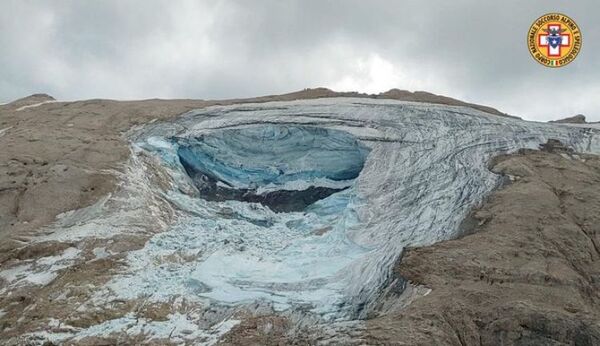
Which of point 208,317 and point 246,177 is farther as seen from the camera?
point 246,177

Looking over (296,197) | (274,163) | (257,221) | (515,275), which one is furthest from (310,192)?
(515,275)

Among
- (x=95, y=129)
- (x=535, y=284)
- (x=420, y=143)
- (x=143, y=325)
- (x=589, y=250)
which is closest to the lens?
(x=535, y=284)

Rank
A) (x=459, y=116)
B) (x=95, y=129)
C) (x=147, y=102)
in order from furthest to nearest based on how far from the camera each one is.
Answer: (x=147, y=102) < (x=95, y=129) < (x=459, y=116)

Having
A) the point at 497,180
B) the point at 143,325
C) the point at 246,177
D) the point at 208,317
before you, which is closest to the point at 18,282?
the point at 143,325

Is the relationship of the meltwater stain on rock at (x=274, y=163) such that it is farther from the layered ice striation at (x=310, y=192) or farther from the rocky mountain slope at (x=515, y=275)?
the rocky mountain slope at (x=515, y=275)

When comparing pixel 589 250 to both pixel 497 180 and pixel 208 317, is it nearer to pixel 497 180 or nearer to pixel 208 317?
pixel 497 180

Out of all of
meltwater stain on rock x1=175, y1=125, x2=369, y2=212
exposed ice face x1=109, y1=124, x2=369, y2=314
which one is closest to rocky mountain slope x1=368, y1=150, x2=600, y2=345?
exposed ice face x1=109, y1=124, x2=369, y2=314

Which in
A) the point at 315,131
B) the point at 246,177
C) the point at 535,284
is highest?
the point at 315,131
